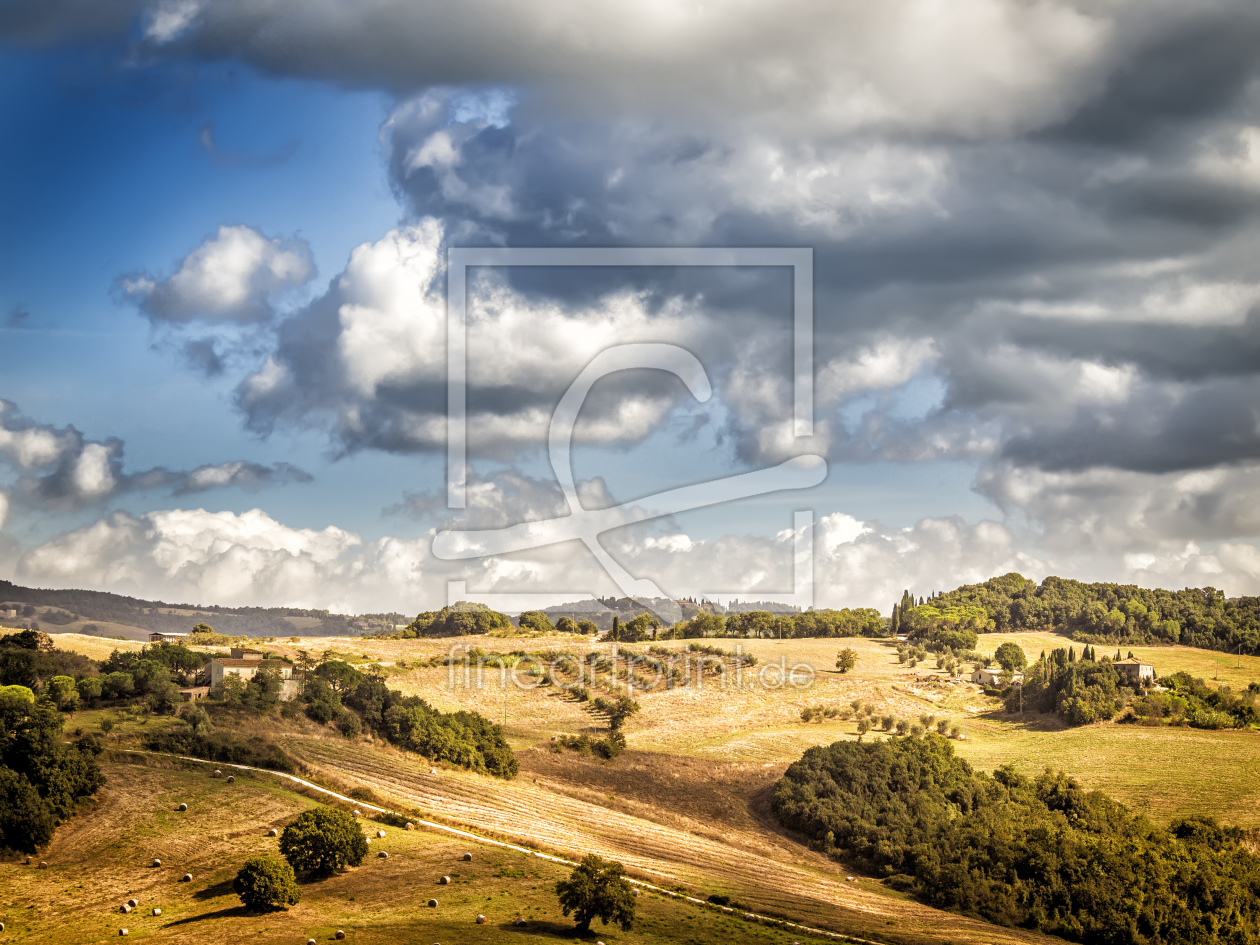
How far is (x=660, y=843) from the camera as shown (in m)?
70.6

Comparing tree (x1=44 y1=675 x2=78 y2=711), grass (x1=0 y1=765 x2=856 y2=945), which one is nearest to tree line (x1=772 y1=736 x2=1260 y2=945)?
grass (x1=0 y1=765 x2=856 y2=945)

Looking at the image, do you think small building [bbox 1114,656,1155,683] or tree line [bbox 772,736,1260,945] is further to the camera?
small building [bbox 1114,656,1155,683]

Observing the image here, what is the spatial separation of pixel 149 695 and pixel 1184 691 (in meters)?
135

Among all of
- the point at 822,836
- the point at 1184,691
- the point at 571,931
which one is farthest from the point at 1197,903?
the point at 1184,691

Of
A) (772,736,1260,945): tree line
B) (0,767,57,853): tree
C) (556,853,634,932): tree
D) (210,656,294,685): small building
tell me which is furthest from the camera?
(210,656,294,685): small building

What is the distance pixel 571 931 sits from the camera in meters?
50.9

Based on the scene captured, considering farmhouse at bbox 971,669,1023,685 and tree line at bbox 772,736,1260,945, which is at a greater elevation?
farmhouse at bbox 971,669,1023,685

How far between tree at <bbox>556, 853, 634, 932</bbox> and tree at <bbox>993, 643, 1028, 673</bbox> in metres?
131

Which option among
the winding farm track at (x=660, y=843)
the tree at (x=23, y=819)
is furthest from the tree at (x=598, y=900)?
the tree at (x=23, y=819)

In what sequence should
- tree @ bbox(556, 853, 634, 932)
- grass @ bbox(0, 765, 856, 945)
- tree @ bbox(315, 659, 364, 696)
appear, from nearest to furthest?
grass @ bbox(0, 765, 856, 945) < tree @ bbox(556, 853, 634, 932) < tree @ bbox(315, 659, 364, 696)

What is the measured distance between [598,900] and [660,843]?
20.9m

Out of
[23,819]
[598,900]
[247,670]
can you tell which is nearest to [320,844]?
[598,900]

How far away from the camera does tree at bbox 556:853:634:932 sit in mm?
50750

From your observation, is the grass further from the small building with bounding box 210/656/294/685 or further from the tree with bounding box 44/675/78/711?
the small building with bounding box 210/656/294/685
